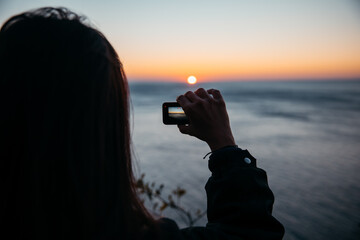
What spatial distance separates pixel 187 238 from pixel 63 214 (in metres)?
0.40

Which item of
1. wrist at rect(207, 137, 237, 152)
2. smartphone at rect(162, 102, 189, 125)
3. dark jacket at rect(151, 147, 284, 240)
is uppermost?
smartphone at rect(162, 102, 189, 125)

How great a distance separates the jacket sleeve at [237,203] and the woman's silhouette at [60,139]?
0.08 feet

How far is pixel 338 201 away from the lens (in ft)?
19.6

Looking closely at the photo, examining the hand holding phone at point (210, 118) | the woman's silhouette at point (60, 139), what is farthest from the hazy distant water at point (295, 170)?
the woman's silhouette at point (60, 139)

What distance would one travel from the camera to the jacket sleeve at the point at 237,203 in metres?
0.81

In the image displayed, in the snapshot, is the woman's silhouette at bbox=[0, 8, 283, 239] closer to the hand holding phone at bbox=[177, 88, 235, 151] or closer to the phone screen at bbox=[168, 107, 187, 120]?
the hand holding phone at bbox=[177, 88, 235, 151]

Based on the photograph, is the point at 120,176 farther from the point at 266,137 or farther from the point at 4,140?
the point at 266,137

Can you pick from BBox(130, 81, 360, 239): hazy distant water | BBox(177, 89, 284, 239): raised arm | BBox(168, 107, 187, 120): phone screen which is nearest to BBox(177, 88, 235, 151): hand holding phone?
BBox(177, 89, 284, 239): raised arm

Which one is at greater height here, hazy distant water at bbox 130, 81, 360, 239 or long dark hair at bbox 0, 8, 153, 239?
long dark hair at bbox 0, 8, 153, 239

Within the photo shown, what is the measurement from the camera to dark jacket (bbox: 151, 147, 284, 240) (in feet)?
2.63

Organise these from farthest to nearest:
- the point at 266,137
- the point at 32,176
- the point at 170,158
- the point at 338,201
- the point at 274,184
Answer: the point at 266,137 → the point at 170,158 → the point at 274,184 → the point at 338,201 → the point at 32,176

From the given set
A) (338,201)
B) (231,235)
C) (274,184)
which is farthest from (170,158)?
(231,235)

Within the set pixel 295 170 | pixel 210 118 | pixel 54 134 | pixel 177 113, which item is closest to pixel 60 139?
pixel 54 134

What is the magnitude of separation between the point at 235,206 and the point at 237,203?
0.01m
